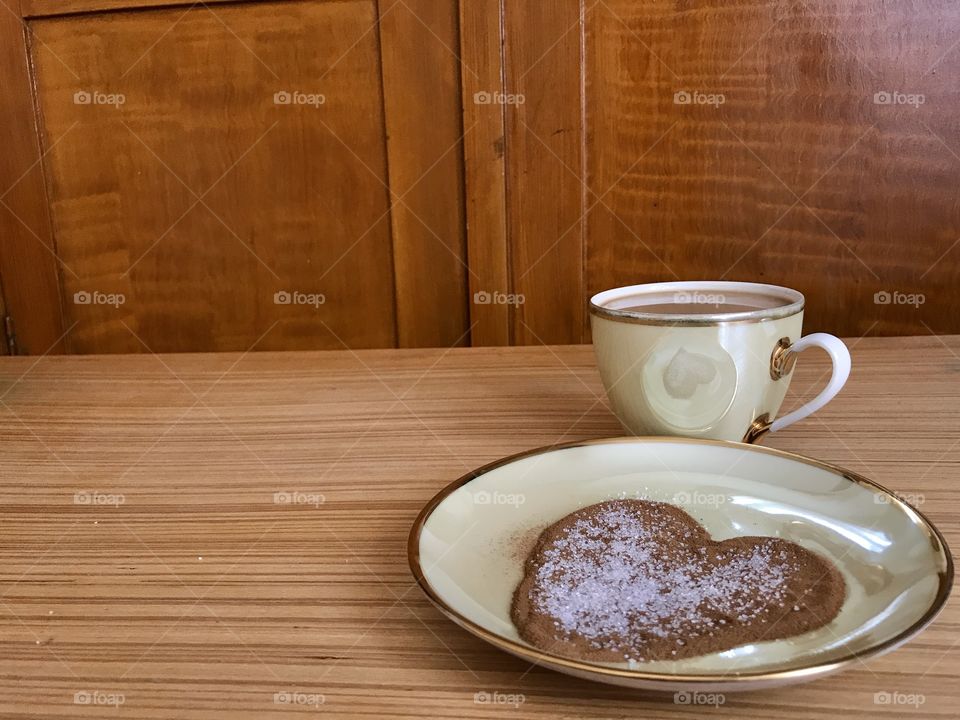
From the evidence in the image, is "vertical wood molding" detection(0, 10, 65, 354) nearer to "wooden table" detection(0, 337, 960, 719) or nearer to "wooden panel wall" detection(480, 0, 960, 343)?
"wooden table" detection(0, 337, 960, 719)

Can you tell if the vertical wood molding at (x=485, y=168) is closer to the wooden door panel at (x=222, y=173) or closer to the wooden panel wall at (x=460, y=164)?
the wooden panel wall at (x=460, y=164)

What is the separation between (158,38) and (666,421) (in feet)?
2.68

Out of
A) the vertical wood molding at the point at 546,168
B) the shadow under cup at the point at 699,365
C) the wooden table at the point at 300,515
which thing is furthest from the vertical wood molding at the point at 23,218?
the shadow under cup at the point at 699,365

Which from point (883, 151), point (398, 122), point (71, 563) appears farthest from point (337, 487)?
point (883, 151)

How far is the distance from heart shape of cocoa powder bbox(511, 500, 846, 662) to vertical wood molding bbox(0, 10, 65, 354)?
93 cm

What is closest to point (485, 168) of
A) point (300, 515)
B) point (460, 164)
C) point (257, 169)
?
point (460, 164)

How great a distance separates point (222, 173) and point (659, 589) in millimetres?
843

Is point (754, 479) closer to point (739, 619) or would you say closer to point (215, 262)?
point (739, 619)

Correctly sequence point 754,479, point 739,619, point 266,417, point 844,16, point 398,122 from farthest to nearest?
point 398,122, point 844,16, point 266,417, point 754,479, point 739,619

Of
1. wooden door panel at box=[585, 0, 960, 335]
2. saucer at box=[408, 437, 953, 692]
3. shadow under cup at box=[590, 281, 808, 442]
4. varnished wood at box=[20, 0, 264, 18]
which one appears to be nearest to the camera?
saucer at box=[408, 437, 953, 692]

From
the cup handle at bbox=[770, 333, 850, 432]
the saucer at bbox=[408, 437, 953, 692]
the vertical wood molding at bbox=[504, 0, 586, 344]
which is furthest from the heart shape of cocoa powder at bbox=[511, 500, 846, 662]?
the vertical wood molding at bbox=[504, 0, 586, 344]

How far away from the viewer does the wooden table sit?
0.28 m

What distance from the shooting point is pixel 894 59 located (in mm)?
845

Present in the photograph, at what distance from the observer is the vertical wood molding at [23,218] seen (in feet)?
3.26
